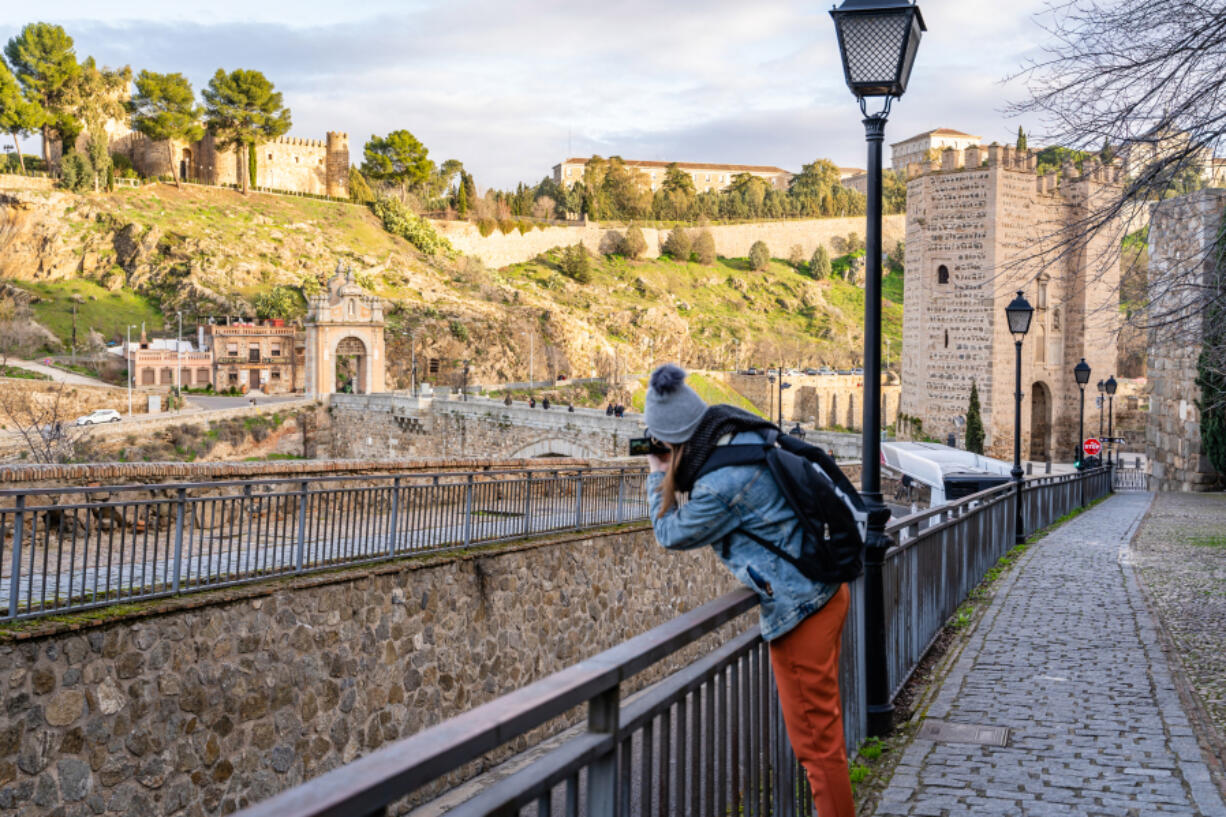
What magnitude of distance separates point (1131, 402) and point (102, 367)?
2204 inches

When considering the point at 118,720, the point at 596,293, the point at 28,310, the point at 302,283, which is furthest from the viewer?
the point at 596,293

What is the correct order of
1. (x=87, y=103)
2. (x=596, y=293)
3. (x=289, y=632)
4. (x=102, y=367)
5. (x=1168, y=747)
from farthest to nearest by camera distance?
1. (x=596, y=293)
2. (x=87, y=103)
3. (x=102, y=367)
4. (x=289, y=632)
5. (x=1168, y=747)

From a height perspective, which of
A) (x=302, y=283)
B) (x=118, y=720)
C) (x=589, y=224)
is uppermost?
(x=589, y=224)

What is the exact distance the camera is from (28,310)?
2408 inches

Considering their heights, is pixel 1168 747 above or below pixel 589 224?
below

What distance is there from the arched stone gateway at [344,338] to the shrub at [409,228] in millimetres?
39239

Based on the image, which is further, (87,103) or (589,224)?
(589,224)

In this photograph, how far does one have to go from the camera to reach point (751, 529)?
3.16 m

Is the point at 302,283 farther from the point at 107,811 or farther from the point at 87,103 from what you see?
the point at 107,811

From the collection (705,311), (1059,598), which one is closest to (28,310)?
(705,311)

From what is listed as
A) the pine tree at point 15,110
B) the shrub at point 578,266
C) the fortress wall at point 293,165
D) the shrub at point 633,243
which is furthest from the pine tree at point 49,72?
the shrub at point 633,243

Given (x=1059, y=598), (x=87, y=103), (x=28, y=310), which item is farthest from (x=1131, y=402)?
(x=87, y=103)

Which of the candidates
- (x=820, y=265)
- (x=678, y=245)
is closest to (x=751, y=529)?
(x=678, y=245)

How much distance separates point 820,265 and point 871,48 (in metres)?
110
